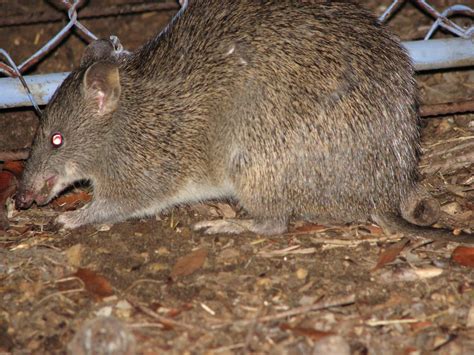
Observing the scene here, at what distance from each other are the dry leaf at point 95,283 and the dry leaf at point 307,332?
3.93 feet

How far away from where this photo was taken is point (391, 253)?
575 cm

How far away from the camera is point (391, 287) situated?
539cm

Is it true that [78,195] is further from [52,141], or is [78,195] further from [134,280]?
[134,280]

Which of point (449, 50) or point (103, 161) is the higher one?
point (449, 50)

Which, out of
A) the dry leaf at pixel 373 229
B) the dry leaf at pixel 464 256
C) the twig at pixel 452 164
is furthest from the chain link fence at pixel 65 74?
the dry leaf at pixel 464 256

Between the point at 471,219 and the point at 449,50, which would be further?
the point at 449,50

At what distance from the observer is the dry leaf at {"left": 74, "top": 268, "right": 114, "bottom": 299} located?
212 inches

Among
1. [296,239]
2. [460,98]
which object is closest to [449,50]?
[460,98]

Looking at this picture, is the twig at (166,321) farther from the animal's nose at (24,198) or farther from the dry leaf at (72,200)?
the dry leaf at (72,200)

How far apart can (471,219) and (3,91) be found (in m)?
3.77

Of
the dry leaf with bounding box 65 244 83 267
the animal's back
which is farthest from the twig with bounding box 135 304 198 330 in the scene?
the animal's back

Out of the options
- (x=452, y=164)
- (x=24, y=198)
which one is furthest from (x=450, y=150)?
(x=24, y=198)

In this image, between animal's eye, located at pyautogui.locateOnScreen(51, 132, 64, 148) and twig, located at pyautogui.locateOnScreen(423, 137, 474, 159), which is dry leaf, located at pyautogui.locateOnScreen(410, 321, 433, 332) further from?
animal's eye, located at pyautogui.locateOnScreen(51, 132, 64, 148)

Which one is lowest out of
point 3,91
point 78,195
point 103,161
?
point 78,195
